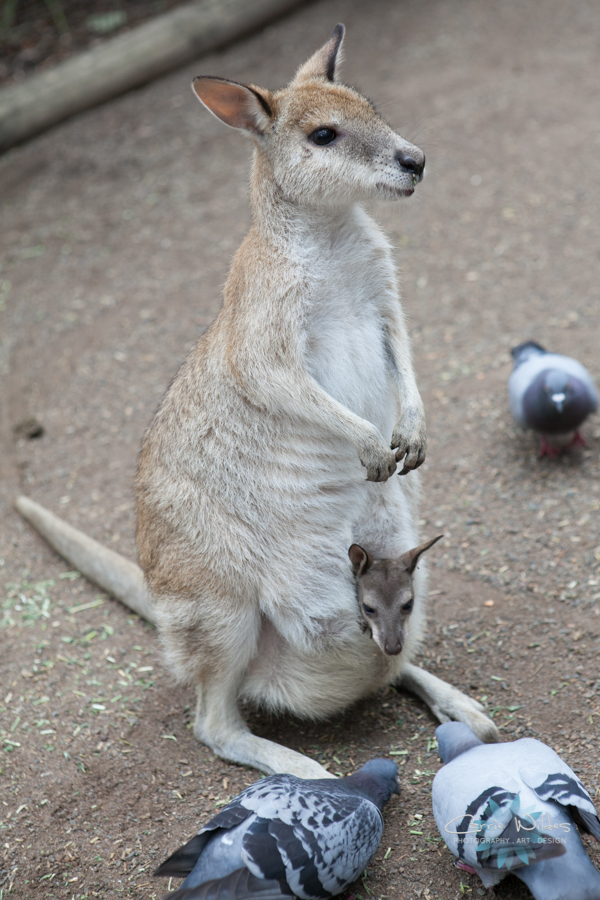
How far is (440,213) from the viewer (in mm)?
6797

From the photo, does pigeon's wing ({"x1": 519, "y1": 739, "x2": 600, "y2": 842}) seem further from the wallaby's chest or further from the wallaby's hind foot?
the wallaby's chest

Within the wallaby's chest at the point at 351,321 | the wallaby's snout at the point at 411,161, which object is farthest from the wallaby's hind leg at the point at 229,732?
the wallaby's snout at the point at 411,161

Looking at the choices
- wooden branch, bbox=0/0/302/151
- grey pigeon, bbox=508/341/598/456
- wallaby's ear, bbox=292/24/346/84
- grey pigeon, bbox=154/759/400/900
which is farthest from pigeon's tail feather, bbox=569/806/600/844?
wooden branch, bbox=0/0/302/151

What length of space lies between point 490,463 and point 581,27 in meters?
6.01

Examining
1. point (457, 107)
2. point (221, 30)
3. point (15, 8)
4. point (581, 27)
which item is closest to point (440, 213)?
point (457, 107)

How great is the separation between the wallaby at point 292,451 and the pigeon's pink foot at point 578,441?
1.57 m

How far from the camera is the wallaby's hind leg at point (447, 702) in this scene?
3.05m

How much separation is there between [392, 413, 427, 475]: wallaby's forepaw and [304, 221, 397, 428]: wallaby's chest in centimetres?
13

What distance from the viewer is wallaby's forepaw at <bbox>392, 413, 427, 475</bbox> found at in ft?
10.4

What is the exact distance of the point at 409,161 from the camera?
3012 mm

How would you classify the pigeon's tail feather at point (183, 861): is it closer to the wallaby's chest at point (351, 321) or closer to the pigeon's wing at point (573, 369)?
the wallaby's chest at point (351, 321)

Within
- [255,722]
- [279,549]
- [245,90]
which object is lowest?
[255,722]

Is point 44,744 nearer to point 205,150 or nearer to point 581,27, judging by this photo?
point 205,150

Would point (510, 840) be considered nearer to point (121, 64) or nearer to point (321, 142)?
point (321, 142)
